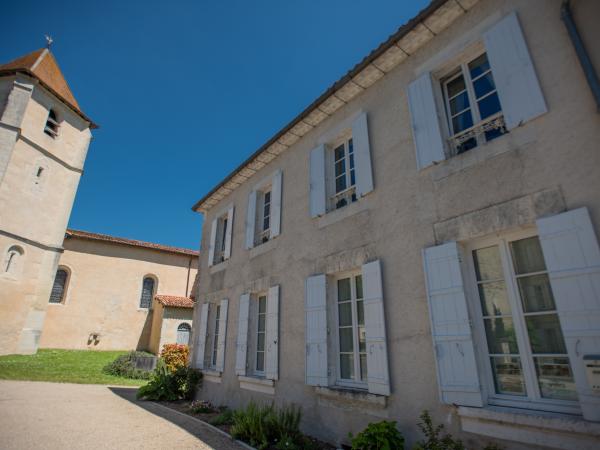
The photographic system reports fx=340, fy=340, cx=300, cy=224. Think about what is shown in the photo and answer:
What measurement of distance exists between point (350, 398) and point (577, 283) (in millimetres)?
2841

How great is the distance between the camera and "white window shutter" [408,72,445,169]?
4125 mm

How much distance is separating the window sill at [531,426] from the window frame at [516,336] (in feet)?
0.34

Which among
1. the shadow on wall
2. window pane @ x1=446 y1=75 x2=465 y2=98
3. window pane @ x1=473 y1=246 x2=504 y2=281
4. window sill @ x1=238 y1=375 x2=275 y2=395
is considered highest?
window pane @ x1=446 y1=75 x2=465 y2=98

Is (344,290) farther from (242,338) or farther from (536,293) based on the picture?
(242,338)

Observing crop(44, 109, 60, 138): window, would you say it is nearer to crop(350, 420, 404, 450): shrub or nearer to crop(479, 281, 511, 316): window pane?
crop(350, 420, 404, 450): shrub

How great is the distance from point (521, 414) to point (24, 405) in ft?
28.2

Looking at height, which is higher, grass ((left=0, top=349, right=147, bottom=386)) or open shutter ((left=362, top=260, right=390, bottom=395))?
open shutter ((left=362, top=260, right=390, bottom=395))

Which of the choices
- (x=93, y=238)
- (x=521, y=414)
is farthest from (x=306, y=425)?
(x=93, y=238)

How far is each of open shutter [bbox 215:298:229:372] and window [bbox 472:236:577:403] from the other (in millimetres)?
5665

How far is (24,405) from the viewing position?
680 centimetres

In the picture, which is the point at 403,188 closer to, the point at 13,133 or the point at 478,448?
the point at 478,448

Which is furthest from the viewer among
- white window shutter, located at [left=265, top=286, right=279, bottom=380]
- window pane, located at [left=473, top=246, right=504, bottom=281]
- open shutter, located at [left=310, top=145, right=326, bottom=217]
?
white window shutter, located at [left=265, top=286, right=279, bottom=380]

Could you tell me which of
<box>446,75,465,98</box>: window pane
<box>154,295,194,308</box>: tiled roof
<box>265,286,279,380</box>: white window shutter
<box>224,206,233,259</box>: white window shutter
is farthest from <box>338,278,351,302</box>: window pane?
<box>154,295,194,308</box>: tiled roof

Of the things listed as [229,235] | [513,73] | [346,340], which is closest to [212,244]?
[229,235]
